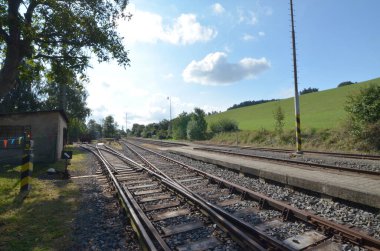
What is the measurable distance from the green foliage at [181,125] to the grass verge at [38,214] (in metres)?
43.4

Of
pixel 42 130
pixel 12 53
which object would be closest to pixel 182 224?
pixel 12 53

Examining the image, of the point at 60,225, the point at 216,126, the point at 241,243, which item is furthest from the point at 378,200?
the point at 216,126

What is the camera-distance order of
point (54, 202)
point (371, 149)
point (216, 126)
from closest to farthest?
point (54, 202)
point (371, 149)
point (216, 126)

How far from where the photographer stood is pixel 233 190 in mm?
7891

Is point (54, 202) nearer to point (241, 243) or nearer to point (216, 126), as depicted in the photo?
point (241, 243)

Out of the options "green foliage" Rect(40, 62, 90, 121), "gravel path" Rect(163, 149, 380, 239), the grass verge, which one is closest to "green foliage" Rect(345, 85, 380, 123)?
"gravel path" Rect(163, 149, 380, 239)

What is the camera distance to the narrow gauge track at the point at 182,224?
445 centimetres

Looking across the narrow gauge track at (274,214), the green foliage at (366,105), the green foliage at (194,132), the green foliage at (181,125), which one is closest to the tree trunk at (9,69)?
the narrow gauge track at (274,214)

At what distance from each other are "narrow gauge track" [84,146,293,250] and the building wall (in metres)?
10.00

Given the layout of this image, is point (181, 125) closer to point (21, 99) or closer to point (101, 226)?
point (21, 99)

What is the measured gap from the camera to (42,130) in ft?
53.7

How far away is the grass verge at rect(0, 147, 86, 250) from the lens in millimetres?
5051

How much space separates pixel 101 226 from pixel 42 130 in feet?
41.9

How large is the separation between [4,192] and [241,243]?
7826 millimetres
